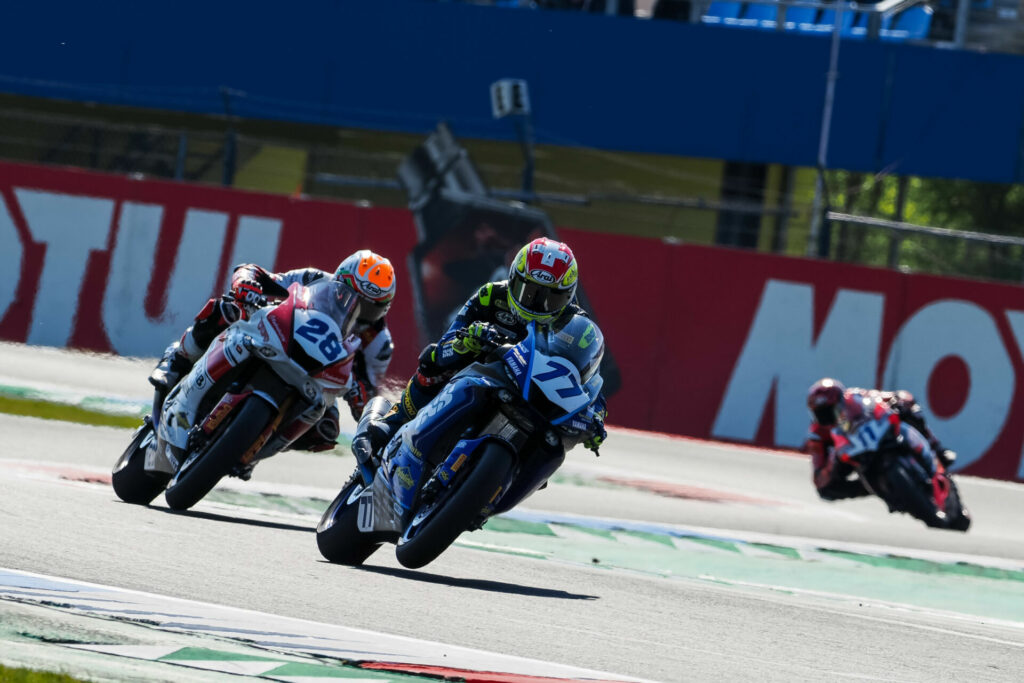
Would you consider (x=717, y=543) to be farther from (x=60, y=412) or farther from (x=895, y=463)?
(x=60, y=412)

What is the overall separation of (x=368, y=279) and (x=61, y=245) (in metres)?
9.11

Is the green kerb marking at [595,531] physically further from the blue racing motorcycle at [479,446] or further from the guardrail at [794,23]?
the guardrail at [794,23]

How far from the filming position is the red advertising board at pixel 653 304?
610 inches

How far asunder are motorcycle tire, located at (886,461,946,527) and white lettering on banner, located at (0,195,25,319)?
8.60 m

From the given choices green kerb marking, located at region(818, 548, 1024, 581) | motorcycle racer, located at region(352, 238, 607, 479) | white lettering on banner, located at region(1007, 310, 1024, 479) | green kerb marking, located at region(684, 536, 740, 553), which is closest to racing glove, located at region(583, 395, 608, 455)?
motorcycle racer, located at region(352, 238, 607, 479)

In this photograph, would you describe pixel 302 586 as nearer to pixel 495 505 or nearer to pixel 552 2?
pixel 495 505

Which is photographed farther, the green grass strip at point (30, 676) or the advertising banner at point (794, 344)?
the advertising banner at point (794, 344)

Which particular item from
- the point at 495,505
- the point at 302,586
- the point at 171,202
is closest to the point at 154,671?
the point at 302,586

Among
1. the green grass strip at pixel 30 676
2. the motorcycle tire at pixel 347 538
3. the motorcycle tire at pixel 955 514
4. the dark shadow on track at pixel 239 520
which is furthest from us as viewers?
the motorcycle tire at pixel 955 514

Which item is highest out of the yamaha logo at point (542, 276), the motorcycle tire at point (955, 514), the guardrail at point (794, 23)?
the guardrail at point (794, 23)

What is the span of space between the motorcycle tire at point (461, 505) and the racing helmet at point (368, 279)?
175 centimetres

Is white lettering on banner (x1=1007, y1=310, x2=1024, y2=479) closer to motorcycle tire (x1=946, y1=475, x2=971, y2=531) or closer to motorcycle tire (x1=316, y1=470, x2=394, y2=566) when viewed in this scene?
motorcycle tire (x1=946, y1=475, x2=971, y2=531)

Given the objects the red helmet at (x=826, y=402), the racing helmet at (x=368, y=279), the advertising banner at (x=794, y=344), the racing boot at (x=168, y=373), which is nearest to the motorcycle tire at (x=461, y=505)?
the racing helmet at (x=368, y=279)

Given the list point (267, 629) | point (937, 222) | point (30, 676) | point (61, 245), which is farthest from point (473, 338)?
point (937, 222)
